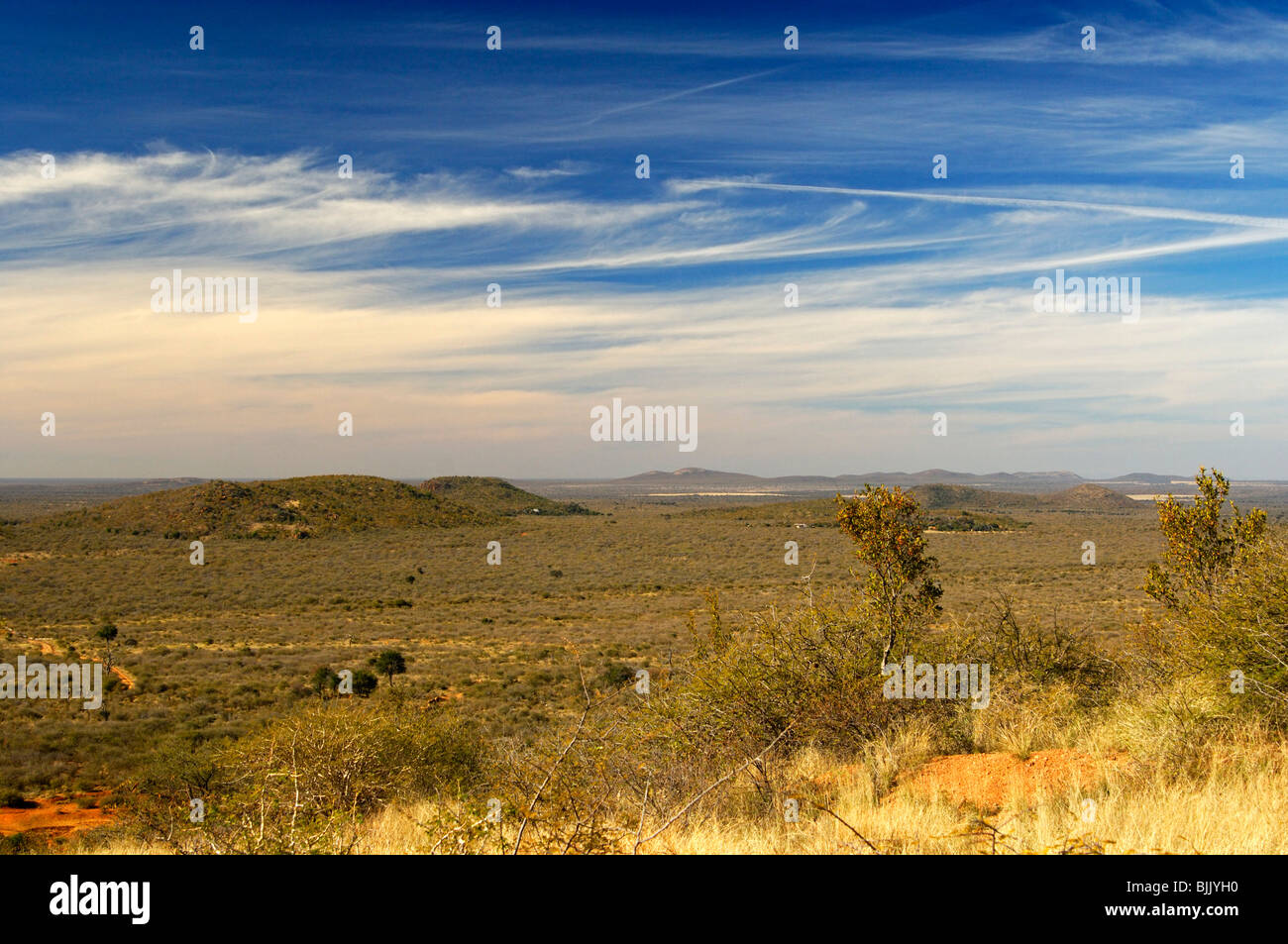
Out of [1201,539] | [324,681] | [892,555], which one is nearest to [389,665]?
[324,681]

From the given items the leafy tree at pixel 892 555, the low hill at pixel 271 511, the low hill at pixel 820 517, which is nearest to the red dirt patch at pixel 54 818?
the leafy tree at pixel 892 555

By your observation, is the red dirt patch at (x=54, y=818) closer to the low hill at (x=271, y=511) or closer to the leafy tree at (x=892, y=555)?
the leafy tree at (x=892, y=555)

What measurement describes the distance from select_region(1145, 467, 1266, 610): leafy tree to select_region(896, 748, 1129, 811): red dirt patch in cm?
486

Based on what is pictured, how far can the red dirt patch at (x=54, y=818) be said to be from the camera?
1126 centimetres

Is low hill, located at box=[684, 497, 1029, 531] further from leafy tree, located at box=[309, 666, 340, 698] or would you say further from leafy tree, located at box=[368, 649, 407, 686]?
leafy tree, located at box=[309, 666, 340, 698]

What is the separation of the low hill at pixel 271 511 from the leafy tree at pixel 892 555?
65.0m

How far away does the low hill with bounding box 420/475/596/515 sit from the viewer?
376 ft

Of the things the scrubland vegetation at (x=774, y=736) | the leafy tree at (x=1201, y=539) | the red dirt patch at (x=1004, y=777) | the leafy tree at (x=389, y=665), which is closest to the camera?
the scrubland vegetation at (x=774, y=736)

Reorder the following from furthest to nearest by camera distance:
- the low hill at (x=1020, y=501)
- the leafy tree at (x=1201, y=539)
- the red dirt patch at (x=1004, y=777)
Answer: the low hill at (x=1020, y=501) < the leafy tree at (x=1201, y=539) < the red dirt patch at (x=1004, y=777)

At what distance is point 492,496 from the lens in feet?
401

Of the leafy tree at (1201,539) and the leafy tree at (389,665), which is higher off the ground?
the leafy tree at (1201,539)

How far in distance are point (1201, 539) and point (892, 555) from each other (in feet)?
15.5

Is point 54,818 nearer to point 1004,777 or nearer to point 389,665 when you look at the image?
point 389,665
